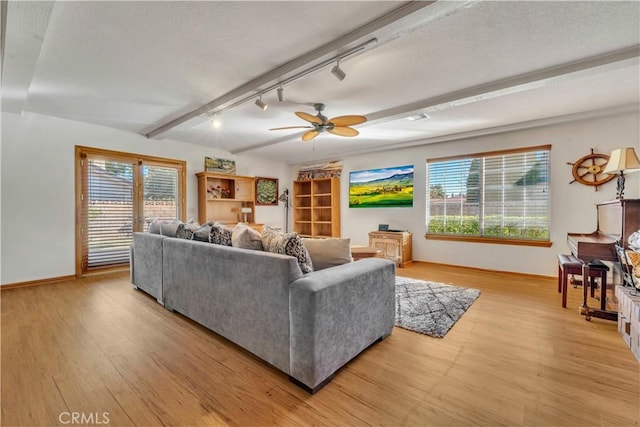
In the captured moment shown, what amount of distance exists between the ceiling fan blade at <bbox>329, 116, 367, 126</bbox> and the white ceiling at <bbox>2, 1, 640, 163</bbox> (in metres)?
0.29

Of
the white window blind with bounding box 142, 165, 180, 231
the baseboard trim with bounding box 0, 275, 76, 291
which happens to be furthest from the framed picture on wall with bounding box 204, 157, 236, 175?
the baseboard trim with bounding box 0, 275, 76, 291

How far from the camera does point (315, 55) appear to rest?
2.23 meters

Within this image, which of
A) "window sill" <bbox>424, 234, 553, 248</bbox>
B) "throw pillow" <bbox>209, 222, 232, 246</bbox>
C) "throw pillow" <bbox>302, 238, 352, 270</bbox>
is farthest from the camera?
"window sill" <bbox>424, 234, 553, 248</bbox>

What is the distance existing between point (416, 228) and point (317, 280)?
4.21 metres

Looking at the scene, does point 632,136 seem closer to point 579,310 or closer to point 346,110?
point 579,310

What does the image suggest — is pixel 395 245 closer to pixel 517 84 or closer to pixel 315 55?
pixel 517 84

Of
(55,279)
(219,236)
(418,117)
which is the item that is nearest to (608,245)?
(418,117)

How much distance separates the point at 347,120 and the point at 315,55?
3.03ft

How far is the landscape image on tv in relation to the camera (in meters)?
5.46

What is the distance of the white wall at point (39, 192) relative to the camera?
11.8 ft

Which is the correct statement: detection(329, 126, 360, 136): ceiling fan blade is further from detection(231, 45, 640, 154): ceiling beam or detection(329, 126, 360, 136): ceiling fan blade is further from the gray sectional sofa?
the gray sectional sofa

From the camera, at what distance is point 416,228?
17.6 ft

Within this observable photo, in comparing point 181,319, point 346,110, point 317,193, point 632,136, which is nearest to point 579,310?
point 632,136

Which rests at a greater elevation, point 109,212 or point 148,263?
point 109,212
